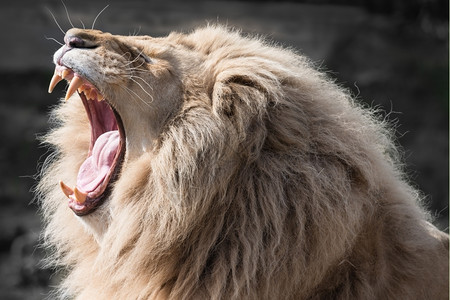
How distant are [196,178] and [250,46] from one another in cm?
71

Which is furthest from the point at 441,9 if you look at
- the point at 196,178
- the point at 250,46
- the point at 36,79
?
the point at 196,178

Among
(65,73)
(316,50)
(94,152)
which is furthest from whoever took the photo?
(316,50)

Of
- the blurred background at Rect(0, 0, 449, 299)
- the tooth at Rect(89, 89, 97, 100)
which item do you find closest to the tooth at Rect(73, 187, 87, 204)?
the tooth at Rect(89, 89, 97, 100)

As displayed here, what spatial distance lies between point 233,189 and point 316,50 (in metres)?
6.48

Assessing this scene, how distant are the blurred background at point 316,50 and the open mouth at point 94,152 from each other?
13.7ft

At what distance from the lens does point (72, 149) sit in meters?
3.46

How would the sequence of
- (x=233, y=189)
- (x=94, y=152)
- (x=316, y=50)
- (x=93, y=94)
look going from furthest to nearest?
(x=316, y=50)
(x=94, y=152)
(x=93, y=94)
(x=233, y=189)

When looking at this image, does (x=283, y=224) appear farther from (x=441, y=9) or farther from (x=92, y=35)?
(x=441, y=9)

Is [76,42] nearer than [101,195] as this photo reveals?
Yes

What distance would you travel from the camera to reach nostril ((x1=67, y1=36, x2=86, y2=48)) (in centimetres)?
300

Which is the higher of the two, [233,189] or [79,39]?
[79,39]

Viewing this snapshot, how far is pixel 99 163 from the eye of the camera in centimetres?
322

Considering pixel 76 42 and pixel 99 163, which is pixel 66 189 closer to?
pixel 99 163

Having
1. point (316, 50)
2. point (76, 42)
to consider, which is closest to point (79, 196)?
point (76, 42)
